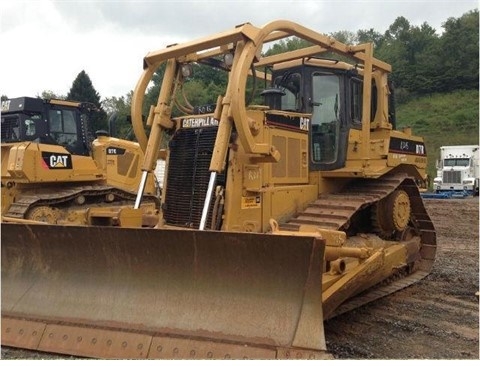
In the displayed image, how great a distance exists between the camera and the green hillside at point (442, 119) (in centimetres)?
3941

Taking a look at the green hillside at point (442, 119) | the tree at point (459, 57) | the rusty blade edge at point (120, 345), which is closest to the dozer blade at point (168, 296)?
the rusty blade edge at point (120, 345)

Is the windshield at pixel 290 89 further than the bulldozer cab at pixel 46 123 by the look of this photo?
No

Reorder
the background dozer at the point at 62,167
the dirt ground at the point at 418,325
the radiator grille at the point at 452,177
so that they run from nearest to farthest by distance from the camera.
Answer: the dirt ground at the point at 418,325
the background dozer at the point at 62,167
the radiator grille at the point at 452,177

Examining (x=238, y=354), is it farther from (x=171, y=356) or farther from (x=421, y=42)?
(x=421, y=42)

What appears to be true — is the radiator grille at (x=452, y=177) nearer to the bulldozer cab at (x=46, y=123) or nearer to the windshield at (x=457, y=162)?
the windshield at (x=457, y=162)

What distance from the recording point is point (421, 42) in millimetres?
61094

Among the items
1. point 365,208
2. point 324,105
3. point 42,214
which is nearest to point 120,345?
point 365,208

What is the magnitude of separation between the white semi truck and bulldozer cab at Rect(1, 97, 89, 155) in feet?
71.6

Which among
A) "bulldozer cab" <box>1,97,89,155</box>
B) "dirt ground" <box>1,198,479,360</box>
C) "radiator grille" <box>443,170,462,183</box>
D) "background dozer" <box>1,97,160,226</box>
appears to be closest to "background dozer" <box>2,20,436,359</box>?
"dirt ground" <box>1,198,479,360</box>

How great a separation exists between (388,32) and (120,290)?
239 feet

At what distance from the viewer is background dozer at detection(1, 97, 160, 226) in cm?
929

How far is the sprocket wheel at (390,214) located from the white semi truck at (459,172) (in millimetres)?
22003

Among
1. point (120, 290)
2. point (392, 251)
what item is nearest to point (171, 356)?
point (120, 290)

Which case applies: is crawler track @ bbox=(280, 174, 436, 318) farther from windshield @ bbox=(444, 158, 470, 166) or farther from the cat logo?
windshield @ bbox=(444, 158, 470, 166)
